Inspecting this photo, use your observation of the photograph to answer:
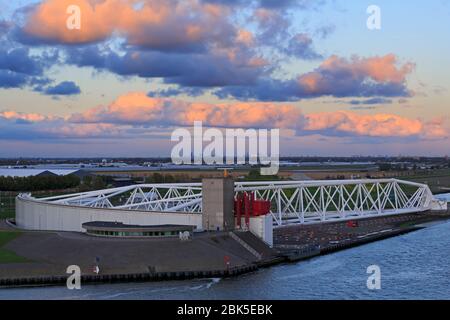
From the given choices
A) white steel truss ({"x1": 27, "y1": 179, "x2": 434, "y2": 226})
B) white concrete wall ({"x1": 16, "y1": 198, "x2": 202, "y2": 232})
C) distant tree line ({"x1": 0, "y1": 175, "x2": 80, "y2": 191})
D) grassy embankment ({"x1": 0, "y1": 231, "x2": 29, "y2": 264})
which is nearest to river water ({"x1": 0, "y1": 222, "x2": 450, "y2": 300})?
grassy embankment ({"x1": 0, "y1": 231, "x2": 29, "y2": 264})

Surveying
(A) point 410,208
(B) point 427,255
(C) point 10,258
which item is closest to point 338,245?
(B) point 427,255

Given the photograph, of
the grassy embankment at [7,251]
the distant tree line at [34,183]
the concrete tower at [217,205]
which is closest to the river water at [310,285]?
the grassy embankment at [7,251]

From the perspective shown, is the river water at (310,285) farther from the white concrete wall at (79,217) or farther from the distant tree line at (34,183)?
the distant tree line at (34,183)

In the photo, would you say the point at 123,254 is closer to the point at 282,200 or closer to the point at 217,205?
the point at 217,205

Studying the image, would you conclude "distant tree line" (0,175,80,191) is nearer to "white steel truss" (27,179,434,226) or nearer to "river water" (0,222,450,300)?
"white steel truss" (27,179,434,226)

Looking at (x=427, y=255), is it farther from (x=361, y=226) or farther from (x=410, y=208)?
(x=410, y=208)

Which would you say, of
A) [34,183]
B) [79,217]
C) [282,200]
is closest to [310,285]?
[79,217]

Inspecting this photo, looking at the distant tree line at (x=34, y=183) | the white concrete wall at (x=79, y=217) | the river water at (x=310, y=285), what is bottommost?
the river water at (x=310, y=285)
